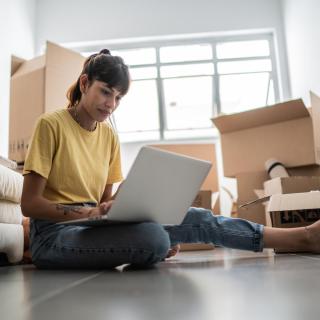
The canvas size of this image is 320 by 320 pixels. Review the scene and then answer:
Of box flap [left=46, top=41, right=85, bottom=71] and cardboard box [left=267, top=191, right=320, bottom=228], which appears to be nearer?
cardboard box [left=267, top=191, right=320, bottom=228]

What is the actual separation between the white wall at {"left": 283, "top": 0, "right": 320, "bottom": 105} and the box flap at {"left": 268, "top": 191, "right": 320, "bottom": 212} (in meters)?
1.34

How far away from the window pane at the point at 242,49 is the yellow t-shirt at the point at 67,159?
281cm

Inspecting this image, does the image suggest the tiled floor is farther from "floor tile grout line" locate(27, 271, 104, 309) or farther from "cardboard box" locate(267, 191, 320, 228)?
"cardboard box" locate(267, 191, 320, 228)

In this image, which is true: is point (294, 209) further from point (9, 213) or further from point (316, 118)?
point (9, 213)

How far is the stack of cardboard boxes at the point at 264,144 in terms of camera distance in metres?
2.08

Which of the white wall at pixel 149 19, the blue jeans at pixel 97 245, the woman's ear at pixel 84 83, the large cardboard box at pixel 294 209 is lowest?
the blue jeans at pixel 97 245

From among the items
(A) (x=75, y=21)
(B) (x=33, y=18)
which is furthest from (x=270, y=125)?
(B) (x=33, y=18)

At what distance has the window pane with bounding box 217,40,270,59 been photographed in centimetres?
375

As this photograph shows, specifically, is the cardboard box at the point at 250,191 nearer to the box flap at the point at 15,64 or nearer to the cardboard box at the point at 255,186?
the cardboard box at the point at 255,186

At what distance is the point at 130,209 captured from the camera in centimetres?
98

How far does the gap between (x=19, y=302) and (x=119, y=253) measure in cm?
41

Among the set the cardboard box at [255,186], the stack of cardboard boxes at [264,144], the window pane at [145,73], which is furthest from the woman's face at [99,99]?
the window pane at [145,73]

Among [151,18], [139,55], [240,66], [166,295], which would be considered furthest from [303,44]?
[166,295]

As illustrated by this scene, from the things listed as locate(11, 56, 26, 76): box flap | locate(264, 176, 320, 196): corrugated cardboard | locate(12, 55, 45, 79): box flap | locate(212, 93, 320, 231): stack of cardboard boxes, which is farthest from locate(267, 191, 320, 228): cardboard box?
locate(11, 56, 26, 76): box flap
